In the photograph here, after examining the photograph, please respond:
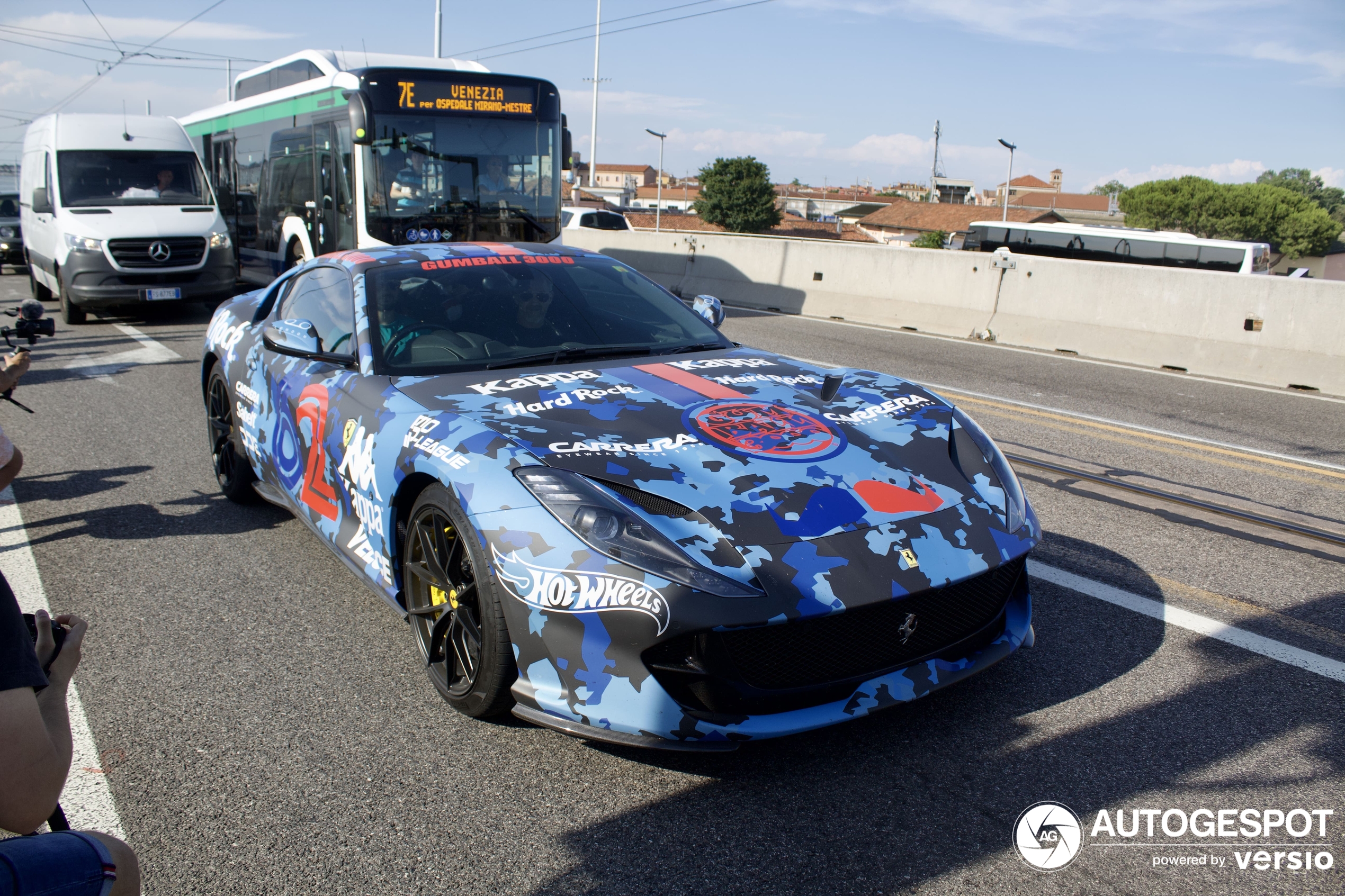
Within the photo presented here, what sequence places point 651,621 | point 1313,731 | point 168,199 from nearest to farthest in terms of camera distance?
point 651,621, point 1313,731, point 168,199

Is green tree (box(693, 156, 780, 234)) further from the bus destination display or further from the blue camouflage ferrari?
the blue camouflage ferrari

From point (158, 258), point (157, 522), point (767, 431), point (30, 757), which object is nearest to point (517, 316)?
point (767, 431)

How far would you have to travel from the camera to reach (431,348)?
12.7ft

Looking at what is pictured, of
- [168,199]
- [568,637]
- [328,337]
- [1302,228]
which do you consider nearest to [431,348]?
[328,337]

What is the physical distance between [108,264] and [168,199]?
58.6 inches

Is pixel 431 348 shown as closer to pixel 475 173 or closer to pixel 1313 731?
pixel 1313 731

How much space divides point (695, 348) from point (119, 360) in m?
8.24

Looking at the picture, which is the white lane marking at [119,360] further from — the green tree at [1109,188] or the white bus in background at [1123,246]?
the green tree at [1109,188]

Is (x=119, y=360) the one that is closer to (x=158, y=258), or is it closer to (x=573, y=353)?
(x=158, y=258)

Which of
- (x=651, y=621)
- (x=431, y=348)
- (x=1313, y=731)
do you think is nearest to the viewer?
(x=651, y=621)

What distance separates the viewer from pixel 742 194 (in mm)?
83250

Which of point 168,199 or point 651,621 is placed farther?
point 168,199

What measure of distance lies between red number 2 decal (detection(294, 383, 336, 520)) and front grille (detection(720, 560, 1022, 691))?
198 cm

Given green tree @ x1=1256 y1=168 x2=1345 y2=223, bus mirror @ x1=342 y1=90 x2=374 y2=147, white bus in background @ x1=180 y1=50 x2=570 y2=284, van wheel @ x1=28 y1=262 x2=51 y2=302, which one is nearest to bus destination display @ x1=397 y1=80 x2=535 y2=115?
white bus in background @ x1=180 y1=50 x2=570 y2=284
